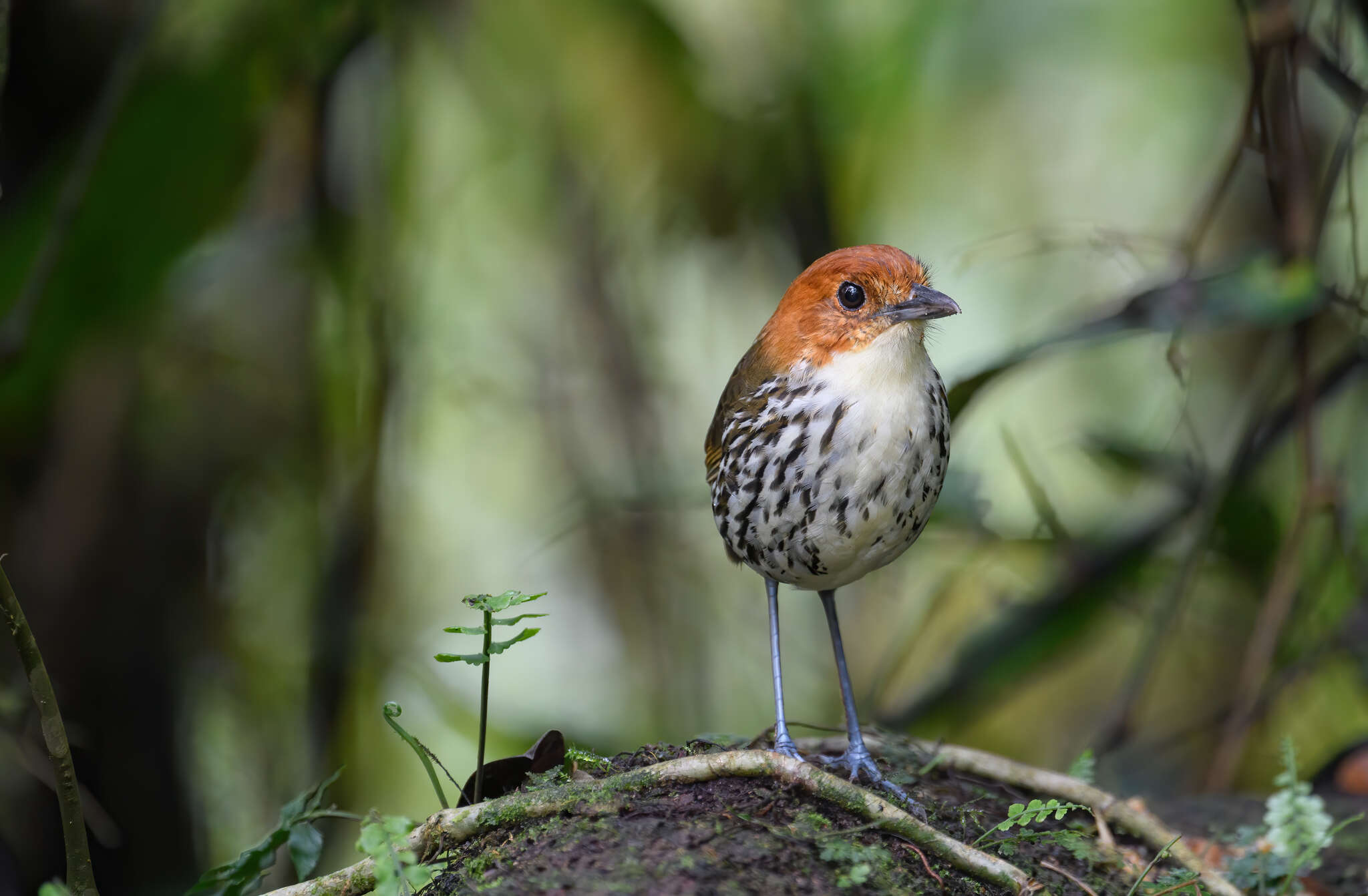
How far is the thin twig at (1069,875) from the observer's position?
2254 millimetres

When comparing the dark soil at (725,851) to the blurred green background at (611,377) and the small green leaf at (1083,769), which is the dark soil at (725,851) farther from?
the blurred green background at (611,377)

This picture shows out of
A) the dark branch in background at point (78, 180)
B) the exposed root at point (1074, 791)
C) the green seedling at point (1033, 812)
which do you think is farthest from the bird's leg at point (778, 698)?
the dark branch in background at point (78, 180)

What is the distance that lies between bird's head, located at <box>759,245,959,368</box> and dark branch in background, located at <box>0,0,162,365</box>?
2.29 metres

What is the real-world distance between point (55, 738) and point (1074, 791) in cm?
217

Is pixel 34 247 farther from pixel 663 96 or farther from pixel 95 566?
pixel 663 96

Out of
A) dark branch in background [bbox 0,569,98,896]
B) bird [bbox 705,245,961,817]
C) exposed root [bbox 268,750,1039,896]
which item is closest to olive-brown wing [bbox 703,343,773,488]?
bird [bbox 705,245,961,817]

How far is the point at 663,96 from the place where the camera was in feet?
18.1

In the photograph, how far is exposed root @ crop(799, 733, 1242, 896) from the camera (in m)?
2.65

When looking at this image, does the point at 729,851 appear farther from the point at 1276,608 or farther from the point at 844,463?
A: the point at 1276,608

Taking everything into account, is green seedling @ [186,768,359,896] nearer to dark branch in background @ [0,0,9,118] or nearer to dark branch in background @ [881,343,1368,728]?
dark branch in background @ [0,0,9,118]

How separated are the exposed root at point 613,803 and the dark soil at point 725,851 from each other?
2 cm

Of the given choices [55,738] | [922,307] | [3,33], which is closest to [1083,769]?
[922,307]

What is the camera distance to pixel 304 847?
2.44m

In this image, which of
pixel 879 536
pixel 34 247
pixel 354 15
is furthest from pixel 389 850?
pixel 354 15
